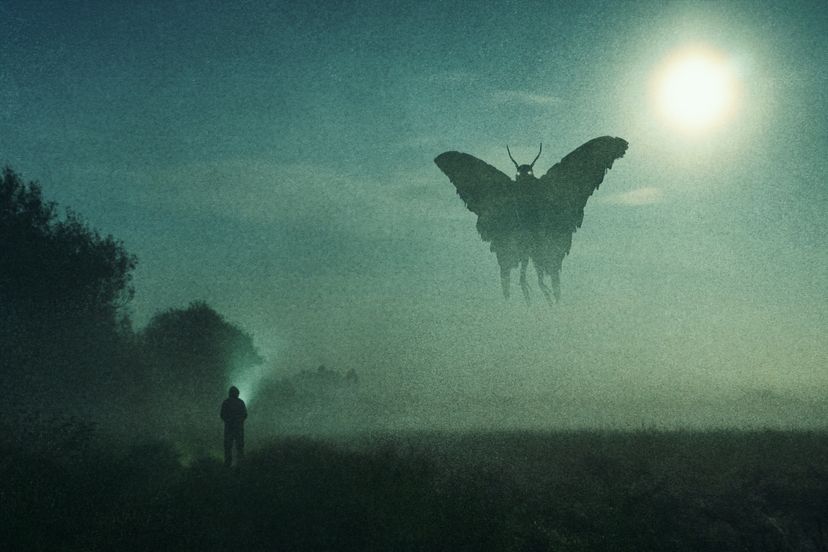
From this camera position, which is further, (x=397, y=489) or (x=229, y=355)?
(x=229, y=355)

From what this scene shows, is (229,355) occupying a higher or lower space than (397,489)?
higher

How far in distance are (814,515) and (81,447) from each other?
20653 mm

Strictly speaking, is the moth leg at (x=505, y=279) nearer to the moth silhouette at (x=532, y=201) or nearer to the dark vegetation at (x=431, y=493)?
the moth silhouette at (x=532, y=201)

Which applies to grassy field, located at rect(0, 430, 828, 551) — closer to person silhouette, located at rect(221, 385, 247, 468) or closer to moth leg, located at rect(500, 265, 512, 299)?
person silhouette, located at rect(221, 385, 247, 468)

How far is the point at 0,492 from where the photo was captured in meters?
10.9

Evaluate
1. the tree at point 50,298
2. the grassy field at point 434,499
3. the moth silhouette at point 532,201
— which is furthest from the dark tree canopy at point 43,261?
Answer: the moth silhouette at point 532,201

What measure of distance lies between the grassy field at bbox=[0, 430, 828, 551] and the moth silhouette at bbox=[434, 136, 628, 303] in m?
8.79

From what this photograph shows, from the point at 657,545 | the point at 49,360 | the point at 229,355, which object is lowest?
the point at 657,545

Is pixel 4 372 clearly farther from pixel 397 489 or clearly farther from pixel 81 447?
pixel 397 489

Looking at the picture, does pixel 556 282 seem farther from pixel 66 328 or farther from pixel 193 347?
pixel 193 347

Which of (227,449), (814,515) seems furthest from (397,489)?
(814,515)

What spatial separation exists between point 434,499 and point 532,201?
13.7 metres

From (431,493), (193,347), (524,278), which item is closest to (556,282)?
(524,278)

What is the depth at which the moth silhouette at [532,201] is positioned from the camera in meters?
22.0
